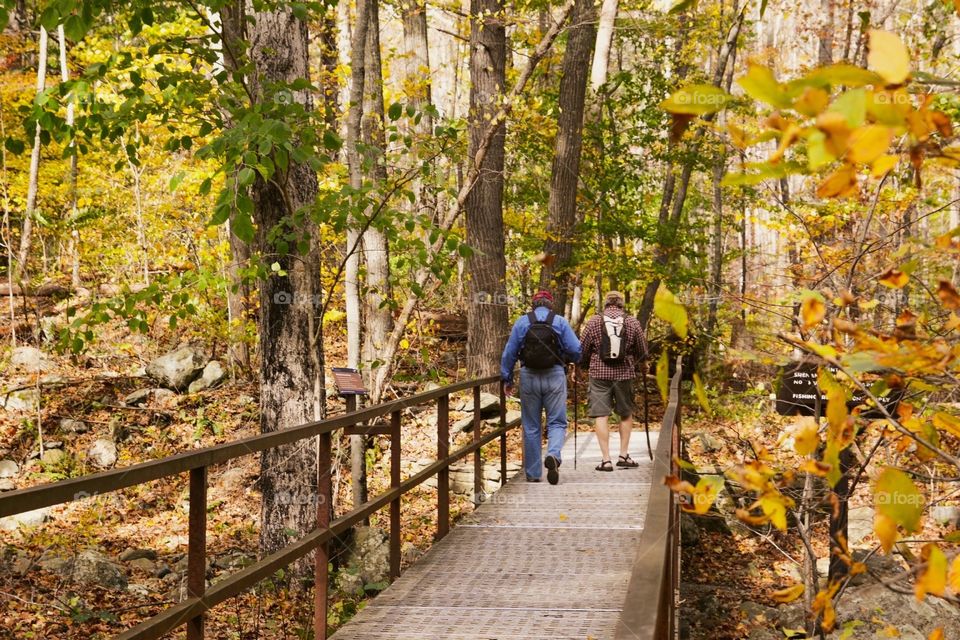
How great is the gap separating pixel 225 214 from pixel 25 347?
500 inches

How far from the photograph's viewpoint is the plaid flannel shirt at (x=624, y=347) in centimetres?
1069

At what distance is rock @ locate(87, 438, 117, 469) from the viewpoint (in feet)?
46.8

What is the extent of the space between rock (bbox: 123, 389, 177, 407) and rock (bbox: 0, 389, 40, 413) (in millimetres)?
1519

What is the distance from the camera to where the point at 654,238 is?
1811 cm

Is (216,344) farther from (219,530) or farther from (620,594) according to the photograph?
(620,594)

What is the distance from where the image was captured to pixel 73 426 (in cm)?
1512

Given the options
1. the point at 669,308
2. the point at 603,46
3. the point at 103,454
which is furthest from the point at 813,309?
the point at 603,46

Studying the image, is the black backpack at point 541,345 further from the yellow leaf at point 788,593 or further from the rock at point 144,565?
the yellow leaf at point 788,593

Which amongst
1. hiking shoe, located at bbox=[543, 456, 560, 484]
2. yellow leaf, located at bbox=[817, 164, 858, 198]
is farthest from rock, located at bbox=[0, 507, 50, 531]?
yellow leaf, located at bbox=[817, 164, 858, 198]

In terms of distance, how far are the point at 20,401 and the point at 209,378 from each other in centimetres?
319

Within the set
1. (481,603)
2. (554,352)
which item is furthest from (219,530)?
(481,603)

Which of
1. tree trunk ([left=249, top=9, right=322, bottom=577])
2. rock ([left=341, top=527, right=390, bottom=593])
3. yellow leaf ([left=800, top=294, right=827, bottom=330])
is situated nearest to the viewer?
yellow leaf ([left=800, top=294, right=827, bottom=330])

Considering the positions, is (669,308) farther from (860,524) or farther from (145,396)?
(145,396)

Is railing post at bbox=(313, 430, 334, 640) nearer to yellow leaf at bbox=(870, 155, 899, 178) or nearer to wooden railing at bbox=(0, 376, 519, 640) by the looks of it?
wooden railing at bbox=(0, 376, 519, 640)
